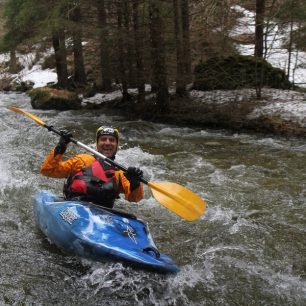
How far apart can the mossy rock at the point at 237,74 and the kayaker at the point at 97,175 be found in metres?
6.62

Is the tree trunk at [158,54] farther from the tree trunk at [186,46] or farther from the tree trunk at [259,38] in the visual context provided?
the tree trunk at [259,38]

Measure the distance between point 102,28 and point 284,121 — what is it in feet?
15.5

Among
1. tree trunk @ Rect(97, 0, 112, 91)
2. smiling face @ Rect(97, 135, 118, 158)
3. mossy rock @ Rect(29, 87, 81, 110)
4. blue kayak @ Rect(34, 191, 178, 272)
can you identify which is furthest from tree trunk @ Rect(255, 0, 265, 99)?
blue kayak @ Rect(34, 191, 178, 272)

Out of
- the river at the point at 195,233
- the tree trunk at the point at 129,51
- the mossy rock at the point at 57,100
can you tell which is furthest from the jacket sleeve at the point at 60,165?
the mossy rock at the point at 57,100

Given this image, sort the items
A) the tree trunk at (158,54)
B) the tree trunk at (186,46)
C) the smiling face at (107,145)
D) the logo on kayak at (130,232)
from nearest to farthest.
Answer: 1. the logo on kayak at (130,232)
2. the smiling face at (107,145)
3. the tree trunk at (158,54)
4. the tree trunk at (186,46)

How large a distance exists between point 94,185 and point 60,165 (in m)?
0.48

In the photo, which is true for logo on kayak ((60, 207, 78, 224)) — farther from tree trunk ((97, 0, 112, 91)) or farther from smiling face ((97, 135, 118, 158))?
tree trunk ((97, 0, 112, 91))

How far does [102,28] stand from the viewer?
10.5m

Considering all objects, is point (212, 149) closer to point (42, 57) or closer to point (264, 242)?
point (264, 242)

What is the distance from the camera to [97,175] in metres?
4.23

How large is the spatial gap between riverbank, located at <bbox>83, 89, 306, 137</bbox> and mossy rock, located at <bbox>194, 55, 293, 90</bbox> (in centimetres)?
23

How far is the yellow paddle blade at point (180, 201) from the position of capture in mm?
4109

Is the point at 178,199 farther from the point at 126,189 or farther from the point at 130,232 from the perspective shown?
the point at 130,232


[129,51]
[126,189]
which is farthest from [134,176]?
[129,51]
